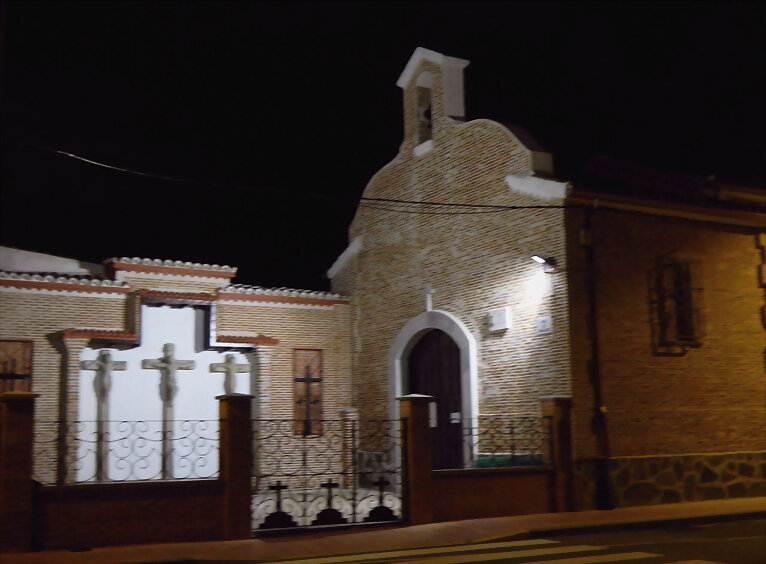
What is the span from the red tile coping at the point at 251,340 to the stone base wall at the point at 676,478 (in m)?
7.01

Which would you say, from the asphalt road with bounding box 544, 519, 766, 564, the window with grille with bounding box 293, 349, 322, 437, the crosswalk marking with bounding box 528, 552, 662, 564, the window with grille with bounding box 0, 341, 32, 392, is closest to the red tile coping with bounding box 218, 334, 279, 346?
the window with grille with bounding box 293, 349, 322, 437

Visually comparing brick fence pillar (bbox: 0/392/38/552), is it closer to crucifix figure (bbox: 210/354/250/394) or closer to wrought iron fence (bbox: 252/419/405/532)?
wrought iron fence (bbox: 252/419/405/532)

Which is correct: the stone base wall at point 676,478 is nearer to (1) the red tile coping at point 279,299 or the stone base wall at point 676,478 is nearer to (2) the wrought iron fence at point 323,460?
(2) the wrought iron fence at point 323,460

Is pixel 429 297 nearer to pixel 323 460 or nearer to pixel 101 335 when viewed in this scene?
pixel 323 460

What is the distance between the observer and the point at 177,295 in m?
16.8

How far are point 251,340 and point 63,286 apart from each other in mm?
3790

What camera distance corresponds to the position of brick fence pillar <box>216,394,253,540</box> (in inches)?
448

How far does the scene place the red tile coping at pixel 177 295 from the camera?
1650 cm

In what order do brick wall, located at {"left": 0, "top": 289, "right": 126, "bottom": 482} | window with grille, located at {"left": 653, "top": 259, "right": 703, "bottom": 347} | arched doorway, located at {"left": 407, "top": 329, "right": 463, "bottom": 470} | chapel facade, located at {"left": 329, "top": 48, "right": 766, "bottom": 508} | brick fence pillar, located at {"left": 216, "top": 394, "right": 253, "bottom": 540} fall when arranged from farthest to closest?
arched doorway, located at {"left": 407, "top": 329, "right": 463, "bottom": 470}
brick wall, located at {"left": 0, "top": 289, "right": 126, "bottom": 482}
window with grille, located at {"left": 653, "top": 259, "right": 703, "bottom": 347}
chapel facade, located at {"left": 329, "top": 48, "right": 766, "bottom": 508}
brick fence pillar, located at {"left": 216, "top": 394, "right": 253, "bottom": 540}

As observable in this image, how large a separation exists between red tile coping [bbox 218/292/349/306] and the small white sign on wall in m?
6.01

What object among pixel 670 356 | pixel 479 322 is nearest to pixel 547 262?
pixel 479 322

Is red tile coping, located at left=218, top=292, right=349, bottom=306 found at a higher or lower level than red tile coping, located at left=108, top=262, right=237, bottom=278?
lower

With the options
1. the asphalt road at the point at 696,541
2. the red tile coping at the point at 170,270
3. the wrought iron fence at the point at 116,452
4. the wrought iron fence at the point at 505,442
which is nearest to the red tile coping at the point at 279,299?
the red tile coping at the point at 170,270

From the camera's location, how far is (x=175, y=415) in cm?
1691
